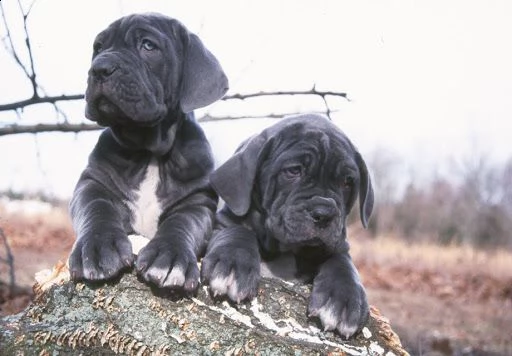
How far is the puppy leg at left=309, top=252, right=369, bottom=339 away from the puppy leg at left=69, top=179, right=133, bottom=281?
86 centimetres

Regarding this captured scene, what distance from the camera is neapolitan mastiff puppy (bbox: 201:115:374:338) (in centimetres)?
310

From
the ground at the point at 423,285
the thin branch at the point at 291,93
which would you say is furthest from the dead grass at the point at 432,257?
the thin branch at the point at 291,93

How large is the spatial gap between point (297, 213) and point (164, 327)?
0.83 meters

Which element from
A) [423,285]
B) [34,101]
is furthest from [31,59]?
[423,285]

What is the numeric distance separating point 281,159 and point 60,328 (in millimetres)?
1334

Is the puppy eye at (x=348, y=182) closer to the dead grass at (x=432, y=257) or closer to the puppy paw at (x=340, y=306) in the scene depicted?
the puppy paw at (x=340, y=306)

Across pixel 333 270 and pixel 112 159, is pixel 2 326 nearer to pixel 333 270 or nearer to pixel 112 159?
pixel 112 159

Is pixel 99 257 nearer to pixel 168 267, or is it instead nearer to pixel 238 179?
pixel 168 267

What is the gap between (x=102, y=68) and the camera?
336 cm

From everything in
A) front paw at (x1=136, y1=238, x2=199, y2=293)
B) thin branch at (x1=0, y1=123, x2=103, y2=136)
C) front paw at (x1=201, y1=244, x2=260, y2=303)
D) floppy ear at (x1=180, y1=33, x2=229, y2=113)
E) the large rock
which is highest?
floppy ear at (x1=180, y1=33, x2=229, y2=113)

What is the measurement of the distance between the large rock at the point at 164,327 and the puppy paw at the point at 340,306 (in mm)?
62

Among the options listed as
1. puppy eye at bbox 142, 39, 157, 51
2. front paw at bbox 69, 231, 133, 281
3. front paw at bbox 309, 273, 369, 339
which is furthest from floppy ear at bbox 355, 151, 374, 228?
front paw at bbox 69, 231, 133, 281

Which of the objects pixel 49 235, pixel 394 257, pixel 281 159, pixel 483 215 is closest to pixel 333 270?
pixel 281 159

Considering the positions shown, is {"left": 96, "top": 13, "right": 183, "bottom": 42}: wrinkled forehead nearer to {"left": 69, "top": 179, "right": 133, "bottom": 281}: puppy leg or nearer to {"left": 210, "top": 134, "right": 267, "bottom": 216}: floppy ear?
{"left": 210, "top": 134, "right": 267, "bottom": 216}: floppy ear
